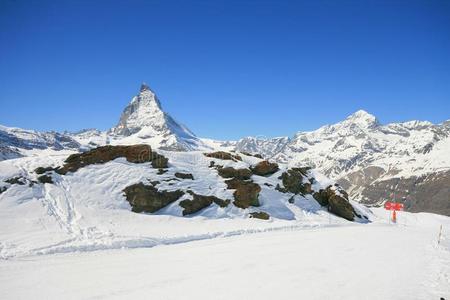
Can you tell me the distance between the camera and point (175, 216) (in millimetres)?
36188

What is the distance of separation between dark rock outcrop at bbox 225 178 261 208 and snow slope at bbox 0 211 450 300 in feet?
48.3

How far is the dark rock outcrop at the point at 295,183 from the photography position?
48.2 m

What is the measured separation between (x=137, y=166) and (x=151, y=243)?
16.4 meters

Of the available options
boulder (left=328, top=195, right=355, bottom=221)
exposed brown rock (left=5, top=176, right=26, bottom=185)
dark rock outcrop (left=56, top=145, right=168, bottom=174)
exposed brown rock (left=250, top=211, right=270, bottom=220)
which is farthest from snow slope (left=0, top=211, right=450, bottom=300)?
boulder (left=328, top=195, right=355, bottom=221)

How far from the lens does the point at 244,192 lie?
139ft

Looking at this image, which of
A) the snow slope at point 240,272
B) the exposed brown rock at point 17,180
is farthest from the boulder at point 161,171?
the snow slope at point 240,272

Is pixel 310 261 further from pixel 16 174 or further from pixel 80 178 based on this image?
pixel 16 174

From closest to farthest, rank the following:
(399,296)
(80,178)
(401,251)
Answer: (399,296) → (401,251) → (80,178)

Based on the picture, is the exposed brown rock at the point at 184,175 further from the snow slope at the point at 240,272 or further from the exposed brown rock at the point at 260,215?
the snow slope at the point at 240,272

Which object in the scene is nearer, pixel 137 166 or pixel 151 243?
pixel 151 243

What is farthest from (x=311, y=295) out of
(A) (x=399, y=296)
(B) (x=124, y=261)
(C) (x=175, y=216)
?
(C) (x=175, y=216)

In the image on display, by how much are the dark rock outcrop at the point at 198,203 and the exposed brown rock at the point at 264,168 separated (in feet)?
33.0

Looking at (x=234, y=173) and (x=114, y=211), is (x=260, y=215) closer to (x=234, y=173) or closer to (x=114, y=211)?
(x=234, y=173)

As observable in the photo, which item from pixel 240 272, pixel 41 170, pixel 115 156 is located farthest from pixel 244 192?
pixel 240 272
